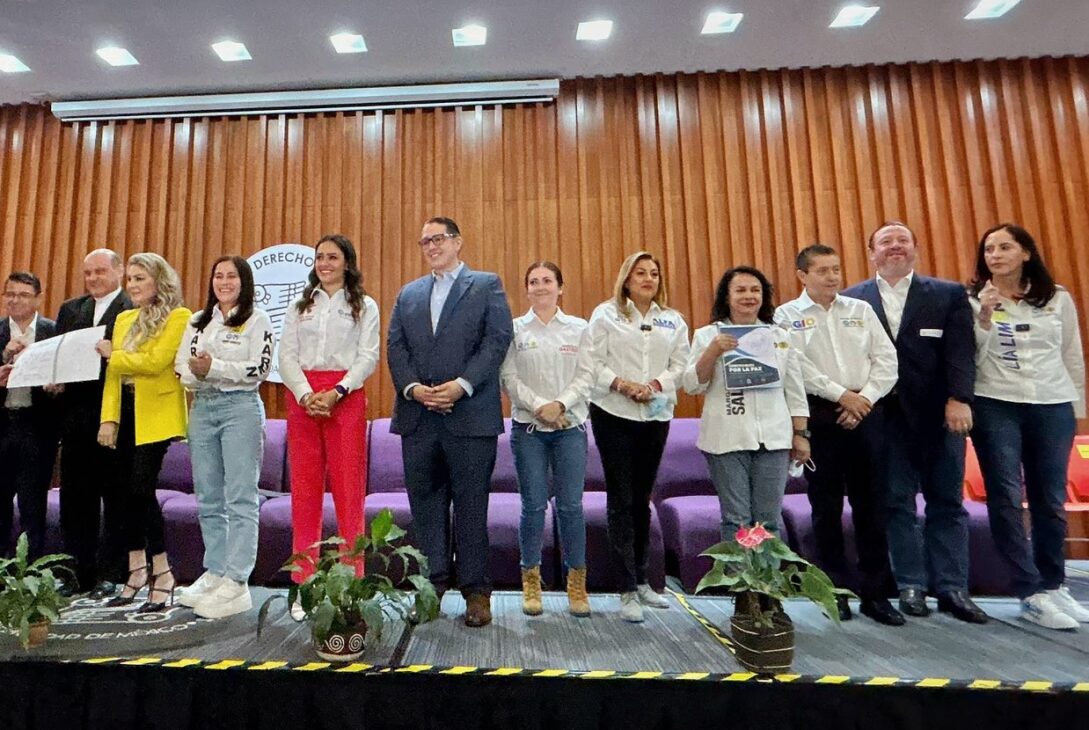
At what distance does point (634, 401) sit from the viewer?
8.03 ft

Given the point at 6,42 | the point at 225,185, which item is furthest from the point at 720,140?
the point at 6,42

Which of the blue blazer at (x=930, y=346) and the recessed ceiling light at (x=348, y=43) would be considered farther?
the recessed ceiling light at (x=348, y=43)

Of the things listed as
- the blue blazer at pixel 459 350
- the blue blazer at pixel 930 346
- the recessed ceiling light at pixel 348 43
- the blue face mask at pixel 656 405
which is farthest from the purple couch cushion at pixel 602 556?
the recessed ceiling light at pixel 348 43

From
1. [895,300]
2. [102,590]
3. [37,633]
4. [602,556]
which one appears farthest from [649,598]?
[102,590]

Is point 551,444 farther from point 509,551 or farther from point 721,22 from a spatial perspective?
point 721,22

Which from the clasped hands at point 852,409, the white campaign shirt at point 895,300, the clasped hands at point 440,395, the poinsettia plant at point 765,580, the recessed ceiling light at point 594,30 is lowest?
the poinsettia plant at point 765,580

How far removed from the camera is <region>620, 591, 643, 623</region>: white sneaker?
7.54 ft

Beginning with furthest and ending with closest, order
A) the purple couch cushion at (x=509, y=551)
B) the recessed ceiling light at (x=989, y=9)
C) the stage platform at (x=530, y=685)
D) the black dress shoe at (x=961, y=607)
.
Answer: the recessed ceiling light at (x=989, y=9), the purple couch cushion at (x=509, y=551), the black dress shoe at (x=961, y=607), the stage platform at (x=530, y=685)

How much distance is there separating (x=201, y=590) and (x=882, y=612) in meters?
2.57

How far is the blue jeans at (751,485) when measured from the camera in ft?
7.68

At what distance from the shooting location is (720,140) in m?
4.69

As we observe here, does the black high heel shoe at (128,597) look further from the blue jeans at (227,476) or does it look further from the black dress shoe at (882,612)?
the black dress shoe at (882,612)

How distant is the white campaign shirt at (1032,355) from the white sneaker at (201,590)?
→ 3.10 meters

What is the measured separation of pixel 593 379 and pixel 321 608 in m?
1.28
